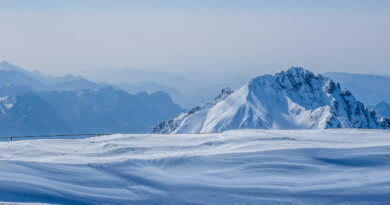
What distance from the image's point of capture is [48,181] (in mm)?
4594

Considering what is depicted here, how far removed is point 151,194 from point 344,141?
3209mm

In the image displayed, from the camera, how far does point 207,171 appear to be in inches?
197

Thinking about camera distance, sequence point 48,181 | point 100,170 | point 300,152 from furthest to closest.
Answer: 1. point 300,152
2. point 100,170
3. point 48,181

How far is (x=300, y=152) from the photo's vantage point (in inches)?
213

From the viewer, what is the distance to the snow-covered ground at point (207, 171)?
4355 mm

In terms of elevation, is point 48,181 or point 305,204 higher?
point 48,181

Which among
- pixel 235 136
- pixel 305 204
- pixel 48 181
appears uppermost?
pixel 235 136

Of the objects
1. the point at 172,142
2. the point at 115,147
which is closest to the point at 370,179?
the point at 172,142

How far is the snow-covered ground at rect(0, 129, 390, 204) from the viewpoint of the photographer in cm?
436

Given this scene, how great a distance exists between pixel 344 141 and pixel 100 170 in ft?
11.7

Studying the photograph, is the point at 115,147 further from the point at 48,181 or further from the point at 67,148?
the point at 48,181

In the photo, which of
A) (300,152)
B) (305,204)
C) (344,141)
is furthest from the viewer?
(344,141)

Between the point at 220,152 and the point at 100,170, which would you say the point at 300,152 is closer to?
the point at 220,152

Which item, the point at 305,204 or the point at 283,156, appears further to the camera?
the point at 283,156
